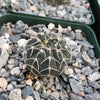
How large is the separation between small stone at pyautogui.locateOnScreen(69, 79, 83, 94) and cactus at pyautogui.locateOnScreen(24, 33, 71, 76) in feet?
0.58

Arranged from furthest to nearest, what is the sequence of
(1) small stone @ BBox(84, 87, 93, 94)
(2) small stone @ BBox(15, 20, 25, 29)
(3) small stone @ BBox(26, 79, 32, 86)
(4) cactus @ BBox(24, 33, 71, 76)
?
(2) small stone @ BBox(15, 20, 25, 29)
(1) small stone @ BBox(84, 87, 93, 94)
(3) small stone @ BBox(26, 79, 32, 86)
(4) cactus @ BBox(24, 33, 71, 76)

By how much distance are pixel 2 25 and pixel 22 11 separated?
0.87ft

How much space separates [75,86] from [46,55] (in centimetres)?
35

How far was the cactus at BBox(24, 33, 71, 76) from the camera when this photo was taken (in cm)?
114

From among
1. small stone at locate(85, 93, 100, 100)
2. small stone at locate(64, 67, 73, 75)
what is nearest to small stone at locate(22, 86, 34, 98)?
small stone at locate(64, 67, 73, 75)

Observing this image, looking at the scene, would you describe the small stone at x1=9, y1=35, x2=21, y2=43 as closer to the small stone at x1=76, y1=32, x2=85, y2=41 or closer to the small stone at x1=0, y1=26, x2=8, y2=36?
the small stone at x1=0, y1=26, x2=8, y2=36

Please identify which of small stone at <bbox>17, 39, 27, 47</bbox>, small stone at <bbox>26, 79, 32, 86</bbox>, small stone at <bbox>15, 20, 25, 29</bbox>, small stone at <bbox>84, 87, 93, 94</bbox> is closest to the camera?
small stone at <bbox>26, 79, 32, 86</bbox>

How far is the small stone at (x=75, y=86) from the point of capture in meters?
1.32

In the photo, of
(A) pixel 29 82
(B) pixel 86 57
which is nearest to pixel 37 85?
(A) pixel 29 82

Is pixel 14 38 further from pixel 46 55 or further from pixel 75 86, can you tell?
pixel 75 86

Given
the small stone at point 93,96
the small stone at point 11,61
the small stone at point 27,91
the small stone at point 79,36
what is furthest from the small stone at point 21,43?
the small stone at point 93,96

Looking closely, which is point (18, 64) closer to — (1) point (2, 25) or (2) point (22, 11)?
(1) point (2, 25)

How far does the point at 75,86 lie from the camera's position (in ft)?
4.37

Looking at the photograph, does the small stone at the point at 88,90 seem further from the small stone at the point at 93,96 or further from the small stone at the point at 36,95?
the small stone at the point at 36,95
